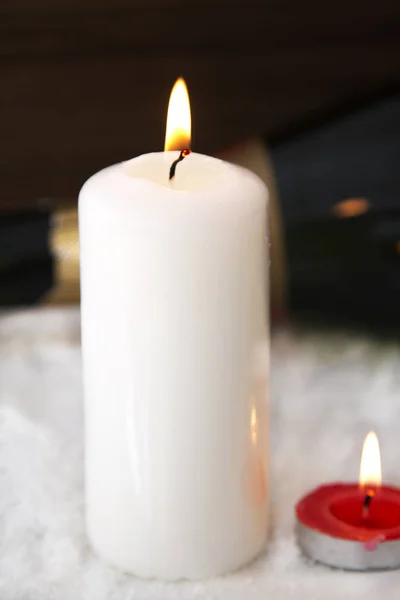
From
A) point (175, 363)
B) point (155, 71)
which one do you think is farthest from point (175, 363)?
point (155, 71)

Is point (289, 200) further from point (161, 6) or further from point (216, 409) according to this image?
point (216, 409)

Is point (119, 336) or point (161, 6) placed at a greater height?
point (161, 6)

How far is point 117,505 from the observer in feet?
1.91

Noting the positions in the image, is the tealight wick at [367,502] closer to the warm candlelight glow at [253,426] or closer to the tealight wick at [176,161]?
the warm candlelight glow at [253,426]

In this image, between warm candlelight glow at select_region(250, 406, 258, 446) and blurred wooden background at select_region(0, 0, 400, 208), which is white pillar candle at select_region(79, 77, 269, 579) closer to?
warm candlelight glow at select_region(250, 406, 258, 446)

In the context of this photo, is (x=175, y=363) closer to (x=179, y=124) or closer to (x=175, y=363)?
(x=175, y=363)

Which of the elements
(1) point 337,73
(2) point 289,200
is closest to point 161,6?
(1) point 337,73

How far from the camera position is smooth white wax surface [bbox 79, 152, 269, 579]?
53 cm

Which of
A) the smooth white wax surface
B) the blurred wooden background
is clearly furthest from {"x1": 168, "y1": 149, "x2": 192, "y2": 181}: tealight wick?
the blurred wooden background

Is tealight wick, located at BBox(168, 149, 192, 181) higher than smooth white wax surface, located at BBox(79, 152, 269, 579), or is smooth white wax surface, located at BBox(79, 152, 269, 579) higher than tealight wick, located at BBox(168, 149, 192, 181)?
tealight wick, located at BBox(168, 149, 192, 181)

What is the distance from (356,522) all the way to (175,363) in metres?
0.15

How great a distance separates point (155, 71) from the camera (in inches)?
48.7

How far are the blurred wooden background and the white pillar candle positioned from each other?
2.26 feet

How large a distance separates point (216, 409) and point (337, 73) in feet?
2.58
